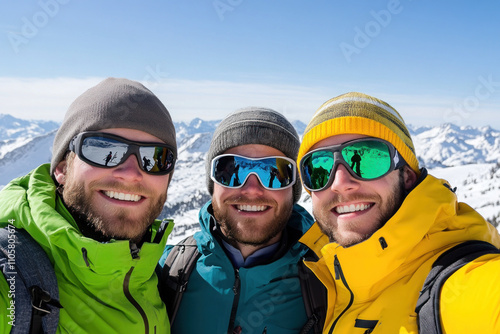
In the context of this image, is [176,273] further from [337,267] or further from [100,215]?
[337,267]

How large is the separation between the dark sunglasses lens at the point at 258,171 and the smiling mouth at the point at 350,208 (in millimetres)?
947

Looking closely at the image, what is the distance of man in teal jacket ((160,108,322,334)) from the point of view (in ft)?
11.3

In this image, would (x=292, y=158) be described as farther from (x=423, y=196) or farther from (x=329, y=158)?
(x=423, y=196)

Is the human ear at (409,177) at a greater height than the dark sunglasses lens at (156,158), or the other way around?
the human ear at (409,177)

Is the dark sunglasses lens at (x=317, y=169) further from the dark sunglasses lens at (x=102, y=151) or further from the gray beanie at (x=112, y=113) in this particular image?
the dark sunglasses lens at (x=102, y=151)

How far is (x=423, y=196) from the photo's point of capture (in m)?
2.83

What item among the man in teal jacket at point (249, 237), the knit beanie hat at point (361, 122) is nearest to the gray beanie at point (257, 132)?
the man in teal jacket at point (249, 237)

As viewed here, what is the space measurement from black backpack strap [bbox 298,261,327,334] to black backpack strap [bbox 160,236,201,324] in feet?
4.08

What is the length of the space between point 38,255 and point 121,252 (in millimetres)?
584

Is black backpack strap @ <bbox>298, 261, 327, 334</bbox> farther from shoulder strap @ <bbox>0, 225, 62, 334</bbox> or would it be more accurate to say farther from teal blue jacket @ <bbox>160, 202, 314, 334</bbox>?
shoulder strap @ <bbox>0, 225, 62, 334</bbox>

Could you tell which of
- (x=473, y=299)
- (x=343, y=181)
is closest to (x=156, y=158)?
(x=343, y=181)

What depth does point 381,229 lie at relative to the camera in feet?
9.32

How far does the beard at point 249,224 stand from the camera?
3.98 meters

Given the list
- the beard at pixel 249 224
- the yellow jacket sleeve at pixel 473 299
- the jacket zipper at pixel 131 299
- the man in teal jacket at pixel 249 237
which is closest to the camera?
the yellow jacket sleeve at pixel 473 299
